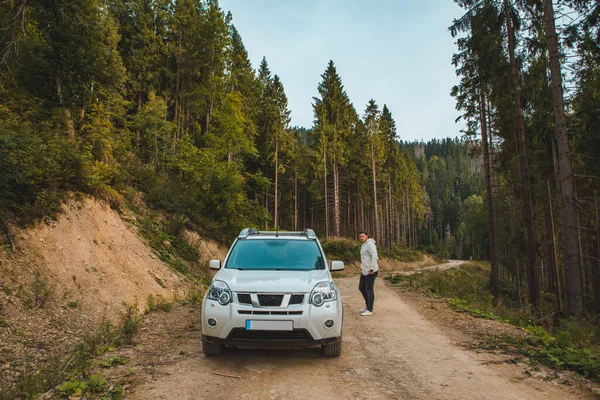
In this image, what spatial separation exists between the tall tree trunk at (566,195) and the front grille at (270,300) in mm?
9361

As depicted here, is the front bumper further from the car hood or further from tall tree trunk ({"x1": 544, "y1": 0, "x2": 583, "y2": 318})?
tall tree trunk ({"x1": 544, "y1": 0, "x2": 583, "y2": 318})

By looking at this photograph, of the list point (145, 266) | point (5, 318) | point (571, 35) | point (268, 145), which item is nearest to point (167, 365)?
point (5, 318)

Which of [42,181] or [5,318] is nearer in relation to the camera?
[5,318]

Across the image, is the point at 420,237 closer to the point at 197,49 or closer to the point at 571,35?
the point at 197,49

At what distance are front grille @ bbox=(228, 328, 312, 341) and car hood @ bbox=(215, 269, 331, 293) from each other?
1.74 ft

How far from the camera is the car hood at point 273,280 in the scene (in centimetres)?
484

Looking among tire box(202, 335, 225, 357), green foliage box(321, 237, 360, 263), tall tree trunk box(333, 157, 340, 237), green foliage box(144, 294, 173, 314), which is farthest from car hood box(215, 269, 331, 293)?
tall tree trunk box(333, 157, 340, 237)

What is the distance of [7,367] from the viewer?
4727 millimetres

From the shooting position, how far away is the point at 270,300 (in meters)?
4.76

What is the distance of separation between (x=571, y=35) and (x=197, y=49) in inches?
1046

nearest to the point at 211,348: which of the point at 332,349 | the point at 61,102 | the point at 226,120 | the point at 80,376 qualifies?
the point at 80,376

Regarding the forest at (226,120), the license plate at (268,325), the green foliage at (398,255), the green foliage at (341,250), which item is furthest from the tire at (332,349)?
the green foliage at (398,255)

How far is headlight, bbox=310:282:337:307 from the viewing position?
16.1ft

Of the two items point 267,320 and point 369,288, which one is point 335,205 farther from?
point 267,320
